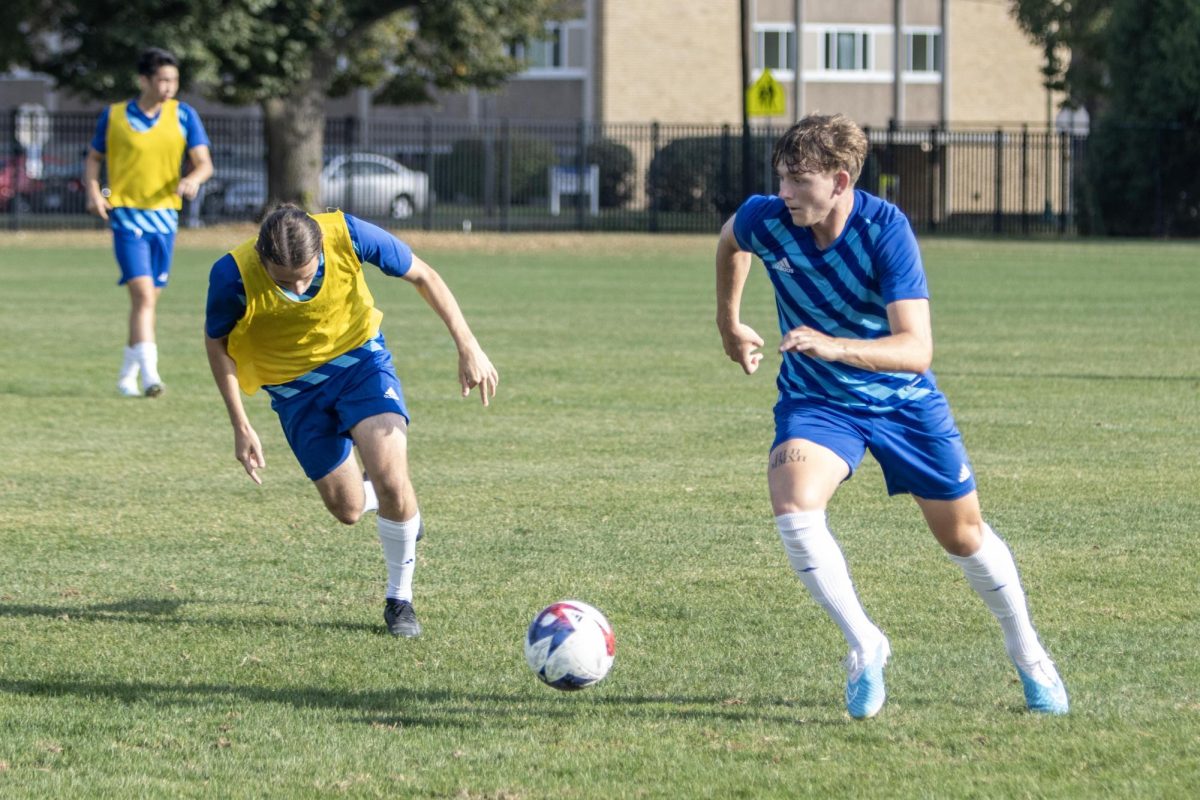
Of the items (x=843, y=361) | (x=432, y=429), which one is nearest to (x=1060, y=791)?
(x=843, y=361)

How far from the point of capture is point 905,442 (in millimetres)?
5027

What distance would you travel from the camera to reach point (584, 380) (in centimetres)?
1307

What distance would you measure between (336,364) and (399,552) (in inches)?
29.1

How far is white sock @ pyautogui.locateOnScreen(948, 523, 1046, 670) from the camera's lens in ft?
16.7

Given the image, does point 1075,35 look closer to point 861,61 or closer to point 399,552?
point 861,61

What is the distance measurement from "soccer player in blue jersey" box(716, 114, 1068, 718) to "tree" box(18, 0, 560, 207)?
2734 cm

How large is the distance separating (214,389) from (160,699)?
763 cm

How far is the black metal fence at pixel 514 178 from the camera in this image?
3838cm

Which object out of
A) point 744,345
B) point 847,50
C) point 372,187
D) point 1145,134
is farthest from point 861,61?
point 744,345

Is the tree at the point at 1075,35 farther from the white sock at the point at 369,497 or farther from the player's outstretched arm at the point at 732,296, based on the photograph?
the player's outstretched arm at the point at 732,296

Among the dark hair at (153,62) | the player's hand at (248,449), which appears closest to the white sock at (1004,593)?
the player's hand at (248,449)

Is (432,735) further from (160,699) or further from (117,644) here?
(117,644)

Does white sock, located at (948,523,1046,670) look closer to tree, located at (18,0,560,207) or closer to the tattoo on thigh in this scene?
the tattoo on thigh

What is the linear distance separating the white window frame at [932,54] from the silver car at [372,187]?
22.8 metres
